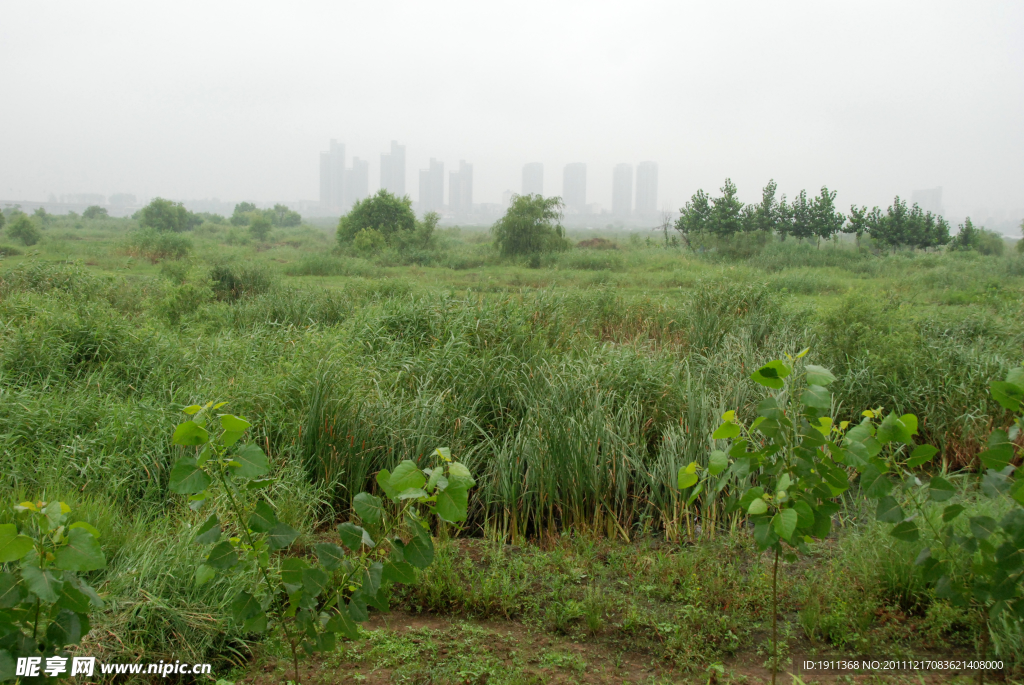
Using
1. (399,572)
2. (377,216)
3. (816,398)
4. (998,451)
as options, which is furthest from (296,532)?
(377,216)

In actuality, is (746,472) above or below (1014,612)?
above

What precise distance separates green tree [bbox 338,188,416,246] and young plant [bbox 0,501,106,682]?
29.2m

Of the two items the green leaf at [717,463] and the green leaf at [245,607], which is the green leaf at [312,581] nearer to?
the green leaf at [245,607]

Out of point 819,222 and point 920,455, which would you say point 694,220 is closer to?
point 819,222

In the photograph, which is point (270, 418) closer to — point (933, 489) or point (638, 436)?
point (638, 436)

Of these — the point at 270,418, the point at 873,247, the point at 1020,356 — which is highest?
the point at 873,247

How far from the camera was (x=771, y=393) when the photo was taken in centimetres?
499

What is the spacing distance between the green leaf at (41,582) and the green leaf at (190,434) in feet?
1.21

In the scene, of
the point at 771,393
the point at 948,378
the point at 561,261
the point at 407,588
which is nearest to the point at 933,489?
the point at 407,588

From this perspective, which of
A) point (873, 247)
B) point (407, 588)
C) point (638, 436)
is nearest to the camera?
point (407, 588)

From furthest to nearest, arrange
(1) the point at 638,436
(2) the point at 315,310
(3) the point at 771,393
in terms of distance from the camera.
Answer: (2) the point at 315,310
(3) the point at 771,393
(1) the point at 638,436

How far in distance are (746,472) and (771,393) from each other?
3.57 m

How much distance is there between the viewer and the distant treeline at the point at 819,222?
29797mm

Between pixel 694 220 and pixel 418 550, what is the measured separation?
3264 cm
